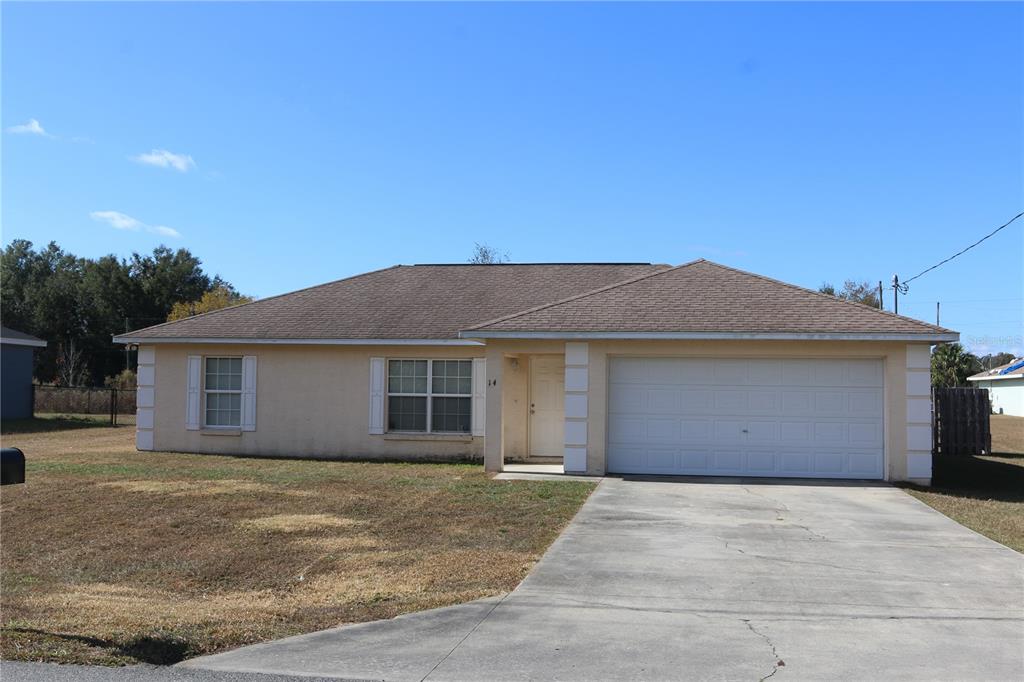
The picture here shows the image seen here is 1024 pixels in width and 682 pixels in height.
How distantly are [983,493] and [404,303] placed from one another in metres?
12.7

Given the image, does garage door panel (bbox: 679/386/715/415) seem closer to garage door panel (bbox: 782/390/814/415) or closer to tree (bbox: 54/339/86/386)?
garage door panel (bbox: 782/390/814/415)

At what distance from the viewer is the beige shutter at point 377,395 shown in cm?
1908

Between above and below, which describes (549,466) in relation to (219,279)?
below

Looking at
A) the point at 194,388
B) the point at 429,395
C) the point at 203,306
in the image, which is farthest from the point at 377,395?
the point at 203,306

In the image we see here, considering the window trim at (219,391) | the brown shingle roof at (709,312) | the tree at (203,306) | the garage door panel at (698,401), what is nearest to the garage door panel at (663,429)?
the garage door panel at (698,401)

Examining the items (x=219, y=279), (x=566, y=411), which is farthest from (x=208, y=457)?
(x=219, y=279)

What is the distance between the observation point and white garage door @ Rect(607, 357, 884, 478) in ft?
50.6

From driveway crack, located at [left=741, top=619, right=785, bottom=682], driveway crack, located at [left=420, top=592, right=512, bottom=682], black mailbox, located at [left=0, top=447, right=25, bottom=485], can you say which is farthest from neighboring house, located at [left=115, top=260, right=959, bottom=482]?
black mailbox, located at [left=0, top=447, right=25, bottom=485]

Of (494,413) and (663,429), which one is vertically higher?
(494,413)

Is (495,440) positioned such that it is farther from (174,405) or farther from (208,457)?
(174,405)

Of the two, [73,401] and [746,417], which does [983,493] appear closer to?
[746,417]

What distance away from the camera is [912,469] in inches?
593

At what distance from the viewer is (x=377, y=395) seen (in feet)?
62.6

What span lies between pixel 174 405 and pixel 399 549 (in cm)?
1221
